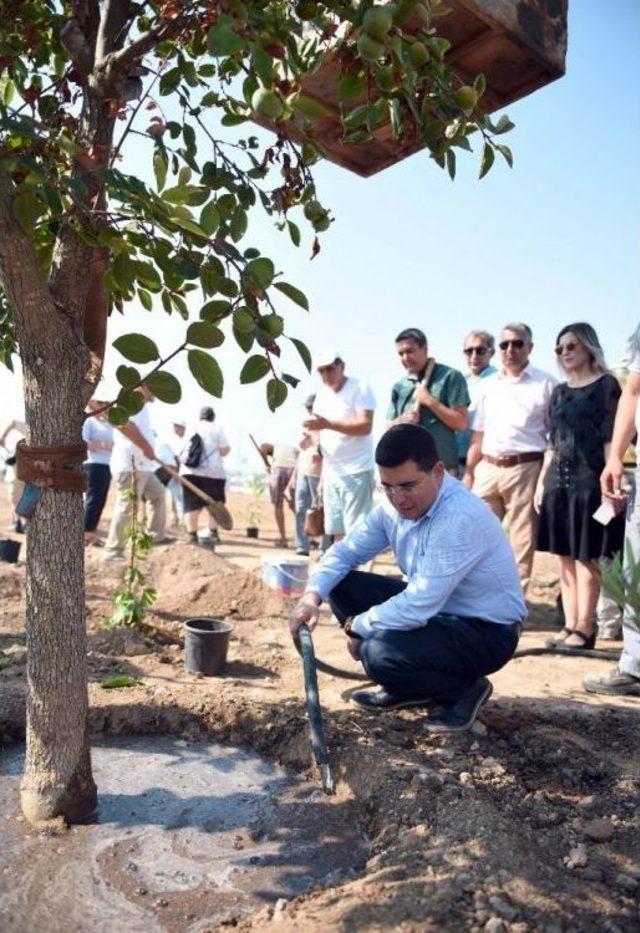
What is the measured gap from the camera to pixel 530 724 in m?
3.14

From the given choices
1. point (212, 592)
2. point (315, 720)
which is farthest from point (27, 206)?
point (212, 592)

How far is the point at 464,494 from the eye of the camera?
124 inches

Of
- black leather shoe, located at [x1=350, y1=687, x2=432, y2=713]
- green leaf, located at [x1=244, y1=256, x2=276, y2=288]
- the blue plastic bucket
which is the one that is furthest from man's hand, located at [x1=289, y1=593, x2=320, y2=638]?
the blue plastic bucket

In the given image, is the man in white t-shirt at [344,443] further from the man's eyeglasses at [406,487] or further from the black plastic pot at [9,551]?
the black plastic pot at [9,551]

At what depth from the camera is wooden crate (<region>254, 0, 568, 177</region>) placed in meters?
1.93

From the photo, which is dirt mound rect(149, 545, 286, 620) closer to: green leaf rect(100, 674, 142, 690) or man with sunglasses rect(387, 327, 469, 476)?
man with sunglasses rect(387, 327, 469, 476)

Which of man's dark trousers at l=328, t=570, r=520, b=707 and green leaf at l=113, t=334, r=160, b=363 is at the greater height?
green leaf at l=113, t=334, r=160, b=363

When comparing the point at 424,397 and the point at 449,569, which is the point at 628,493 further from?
the point at 424,397

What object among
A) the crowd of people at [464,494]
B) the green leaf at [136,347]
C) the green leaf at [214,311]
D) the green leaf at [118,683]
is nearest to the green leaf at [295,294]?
the green leaf at [214,311]

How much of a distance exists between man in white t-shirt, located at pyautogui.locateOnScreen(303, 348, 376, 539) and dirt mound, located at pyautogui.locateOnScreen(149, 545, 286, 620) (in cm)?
74

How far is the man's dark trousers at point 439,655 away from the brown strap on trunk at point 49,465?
152 centimetres

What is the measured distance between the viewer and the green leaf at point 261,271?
1.57 m

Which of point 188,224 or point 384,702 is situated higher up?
point 188,224

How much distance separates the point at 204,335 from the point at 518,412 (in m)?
3.66
